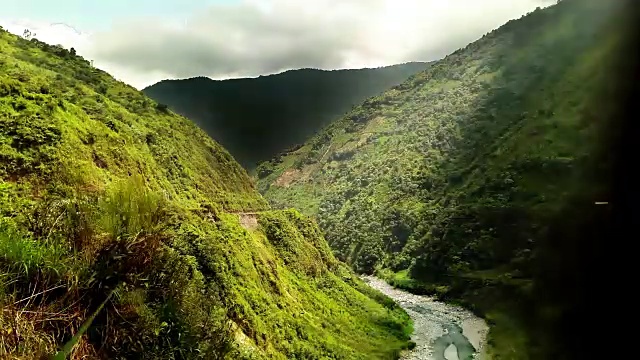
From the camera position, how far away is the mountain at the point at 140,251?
4652 mm

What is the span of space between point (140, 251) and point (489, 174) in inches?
3088

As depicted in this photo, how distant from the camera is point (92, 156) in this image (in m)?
24.3

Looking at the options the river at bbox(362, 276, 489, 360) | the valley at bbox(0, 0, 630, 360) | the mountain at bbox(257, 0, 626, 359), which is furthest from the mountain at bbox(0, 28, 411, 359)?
the mountain at bbox(257, 0, 626, 359)

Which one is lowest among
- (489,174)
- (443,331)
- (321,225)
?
(321,225)

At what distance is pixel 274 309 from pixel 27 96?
2002 centimetres

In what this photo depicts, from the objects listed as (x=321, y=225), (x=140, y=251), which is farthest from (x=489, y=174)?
(x=140, y=251)

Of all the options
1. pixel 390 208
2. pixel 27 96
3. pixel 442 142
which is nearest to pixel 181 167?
pixel 27 96

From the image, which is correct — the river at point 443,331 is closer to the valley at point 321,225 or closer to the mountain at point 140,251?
the valley at point 321,225

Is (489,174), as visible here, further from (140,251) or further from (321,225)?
(140,251)

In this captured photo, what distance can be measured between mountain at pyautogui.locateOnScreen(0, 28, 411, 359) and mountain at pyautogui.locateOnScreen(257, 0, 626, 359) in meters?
11.7

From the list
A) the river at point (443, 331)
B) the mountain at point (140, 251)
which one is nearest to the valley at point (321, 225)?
the mountain at point (140, 251)

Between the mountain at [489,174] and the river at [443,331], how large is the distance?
2.89 m

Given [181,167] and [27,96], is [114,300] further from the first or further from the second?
[181,167]

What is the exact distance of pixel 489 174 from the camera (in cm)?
7794
